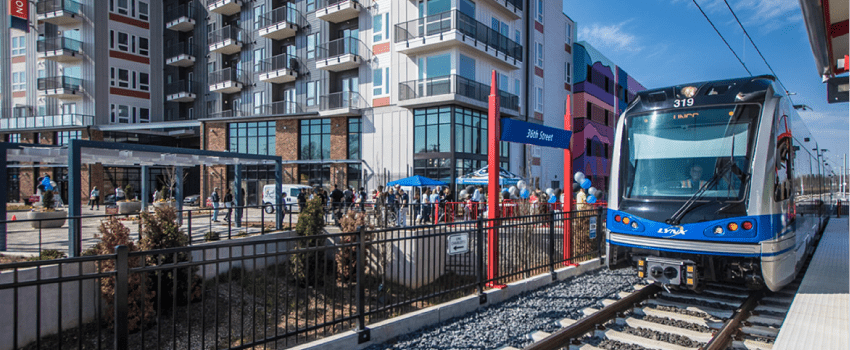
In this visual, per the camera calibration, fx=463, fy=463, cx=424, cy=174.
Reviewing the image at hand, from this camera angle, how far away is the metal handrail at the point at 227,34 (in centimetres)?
3581

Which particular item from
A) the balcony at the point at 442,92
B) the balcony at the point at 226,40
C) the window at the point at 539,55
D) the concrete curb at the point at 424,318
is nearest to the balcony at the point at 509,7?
the window at the point at 539,55

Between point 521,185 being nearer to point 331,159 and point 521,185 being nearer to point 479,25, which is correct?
Result: point 479,25

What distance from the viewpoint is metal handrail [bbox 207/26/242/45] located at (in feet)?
117

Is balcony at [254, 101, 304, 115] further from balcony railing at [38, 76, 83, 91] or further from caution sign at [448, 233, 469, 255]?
caution sign at [448, 233, 469, 255]

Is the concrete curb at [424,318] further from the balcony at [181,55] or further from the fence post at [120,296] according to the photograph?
the balcony at [181,55]

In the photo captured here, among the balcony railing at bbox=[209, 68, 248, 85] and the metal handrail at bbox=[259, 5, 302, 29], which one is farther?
the balcony railing at bbox=[209, 68, 248, 85]

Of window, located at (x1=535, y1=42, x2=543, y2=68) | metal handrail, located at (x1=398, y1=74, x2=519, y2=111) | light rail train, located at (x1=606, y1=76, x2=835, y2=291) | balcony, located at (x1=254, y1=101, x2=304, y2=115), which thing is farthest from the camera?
window, located at (x1=535, y1=42, x2=543, y2=68)

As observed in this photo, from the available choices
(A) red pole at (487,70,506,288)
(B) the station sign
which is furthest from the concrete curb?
(B) the station sign

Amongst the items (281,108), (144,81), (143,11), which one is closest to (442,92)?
(281,108)

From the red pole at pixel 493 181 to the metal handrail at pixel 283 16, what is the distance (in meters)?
27.8

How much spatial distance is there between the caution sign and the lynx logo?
9.25 ft

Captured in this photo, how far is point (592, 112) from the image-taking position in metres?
39.4

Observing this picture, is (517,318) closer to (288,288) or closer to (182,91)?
(288,288)

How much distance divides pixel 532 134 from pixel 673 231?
119 inches
